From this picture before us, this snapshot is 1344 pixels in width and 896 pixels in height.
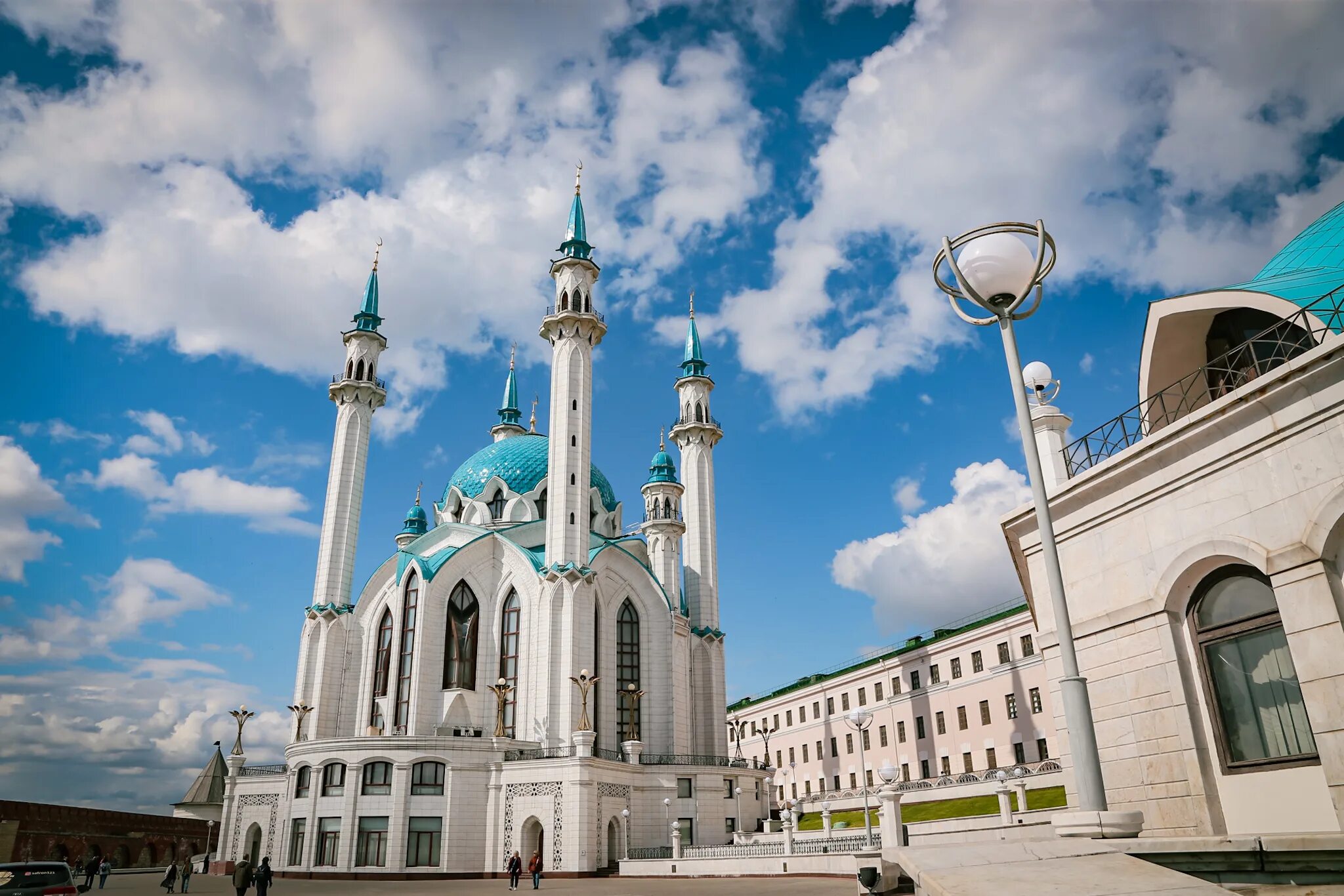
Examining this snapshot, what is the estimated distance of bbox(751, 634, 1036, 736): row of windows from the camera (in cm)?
4341

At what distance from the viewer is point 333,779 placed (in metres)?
33.8

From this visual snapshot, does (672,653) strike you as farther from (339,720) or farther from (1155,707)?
(1155,707)

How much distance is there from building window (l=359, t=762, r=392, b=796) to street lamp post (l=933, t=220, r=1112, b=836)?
29.7 metres

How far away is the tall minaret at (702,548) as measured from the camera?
44.2 metres

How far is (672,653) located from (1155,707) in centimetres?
3224

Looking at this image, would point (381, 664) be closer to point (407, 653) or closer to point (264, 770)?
point (407, 653)

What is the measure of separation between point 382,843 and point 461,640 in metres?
9.65

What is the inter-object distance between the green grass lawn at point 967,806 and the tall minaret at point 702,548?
6.86m

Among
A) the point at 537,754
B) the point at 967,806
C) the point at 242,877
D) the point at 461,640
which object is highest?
the point at 461,640

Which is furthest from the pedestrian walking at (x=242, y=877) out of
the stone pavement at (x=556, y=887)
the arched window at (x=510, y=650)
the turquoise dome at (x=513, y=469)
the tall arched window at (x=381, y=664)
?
the turquoise dome at (x=513, y=469)

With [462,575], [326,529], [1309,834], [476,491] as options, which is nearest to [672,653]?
[462,575]

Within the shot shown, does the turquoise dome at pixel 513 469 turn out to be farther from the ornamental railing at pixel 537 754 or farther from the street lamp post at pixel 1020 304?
the street lamp post at pixel 1020 304

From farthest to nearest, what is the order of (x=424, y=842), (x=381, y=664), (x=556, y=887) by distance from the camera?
1. (x=381, y=664)
2. (x=424, y=842)
3. (x=556, y=887)

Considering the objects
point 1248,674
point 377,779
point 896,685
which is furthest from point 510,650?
point 1248,674
